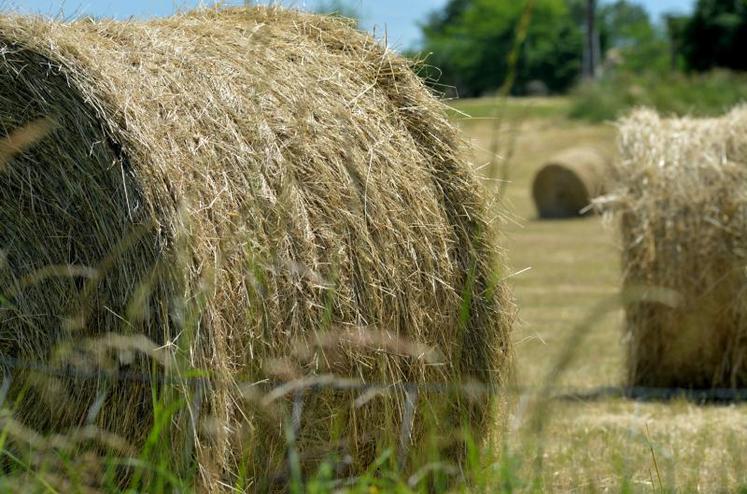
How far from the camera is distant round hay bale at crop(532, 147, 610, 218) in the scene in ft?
75.0

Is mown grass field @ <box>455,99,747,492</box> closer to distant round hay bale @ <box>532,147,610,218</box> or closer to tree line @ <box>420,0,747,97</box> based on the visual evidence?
distant round hay bale @ <box>532,147,610,218</box>

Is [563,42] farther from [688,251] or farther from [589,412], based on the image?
[589,412]

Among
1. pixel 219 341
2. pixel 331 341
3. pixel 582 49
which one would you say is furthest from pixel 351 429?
pixel 582 49

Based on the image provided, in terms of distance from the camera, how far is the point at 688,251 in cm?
775

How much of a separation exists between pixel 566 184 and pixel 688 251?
15.3 metres

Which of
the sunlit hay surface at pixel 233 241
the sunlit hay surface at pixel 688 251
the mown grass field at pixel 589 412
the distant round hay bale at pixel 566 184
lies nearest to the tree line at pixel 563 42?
the distant round hay bale at pixel 566 184

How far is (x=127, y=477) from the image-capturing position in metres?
3.74

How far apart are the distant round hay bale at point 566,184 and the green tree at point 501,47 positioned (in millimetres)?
18909

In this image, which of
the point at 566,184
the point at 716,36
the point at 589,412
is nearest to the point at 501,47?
the point at 716,36

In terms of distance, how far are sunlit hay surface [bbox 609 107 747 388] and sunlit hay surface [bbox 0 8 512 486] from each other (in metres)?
2.98

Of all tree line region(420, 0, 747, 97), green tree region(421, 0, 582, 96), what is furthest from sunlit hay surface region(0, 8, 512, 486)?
green tree region(421, 0, 582, 96)

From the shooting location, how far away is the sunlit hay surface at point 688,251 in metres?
7.68

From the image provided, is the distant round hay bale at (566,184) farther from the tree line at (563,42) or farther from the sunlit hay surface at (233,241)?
the sunlit hay surface at (233,241)

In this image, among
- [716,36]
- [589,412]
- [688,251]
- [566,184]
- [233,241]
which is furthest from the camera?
[716,36]
